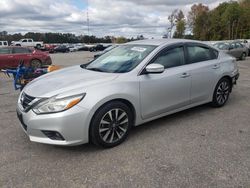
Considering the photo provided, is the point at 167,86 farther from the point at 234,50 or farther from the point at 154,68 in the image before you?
the point at 234,50

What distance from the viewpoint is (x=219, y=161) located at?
3.25 meters

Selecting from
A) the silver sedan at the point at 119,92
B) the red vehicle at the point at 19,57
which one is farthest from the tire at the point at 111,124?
the red vehicle at the point at 19,57

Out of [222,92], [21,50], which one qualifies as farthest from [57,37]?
[222,92]

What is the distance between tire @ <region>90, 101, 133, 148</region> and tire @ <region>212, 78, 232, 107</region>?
232 cm

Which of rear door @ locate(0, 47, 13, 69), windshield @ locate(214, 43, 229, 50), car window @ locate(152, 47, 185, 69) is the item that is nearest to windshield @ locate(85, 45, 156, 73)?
car window @ locate(152, 47, 185, 69)

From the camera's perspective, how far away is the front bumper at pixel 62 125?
126 inches

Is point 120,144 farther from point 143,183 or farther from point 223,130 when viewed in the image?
point 223,130

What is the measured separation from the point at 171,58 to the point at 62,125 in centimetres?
225

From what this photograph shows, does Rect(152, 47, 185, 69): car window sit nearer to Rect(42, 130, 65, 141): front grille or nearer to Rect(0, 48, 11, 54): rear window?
Rect(42, 130, 65, 141): front grille

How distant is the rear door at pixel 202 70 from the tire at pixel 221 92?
204 mm

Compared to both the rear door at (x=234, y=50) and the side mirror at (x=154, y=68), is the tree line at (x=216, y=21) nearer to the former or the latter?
the rear door at (x=234, y=50)

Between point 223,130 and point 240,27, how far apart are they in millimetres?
66076

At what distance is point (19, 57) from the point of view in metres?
13.8

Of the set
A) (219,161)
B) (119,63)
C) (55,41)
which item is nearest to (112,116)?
(119,63)
